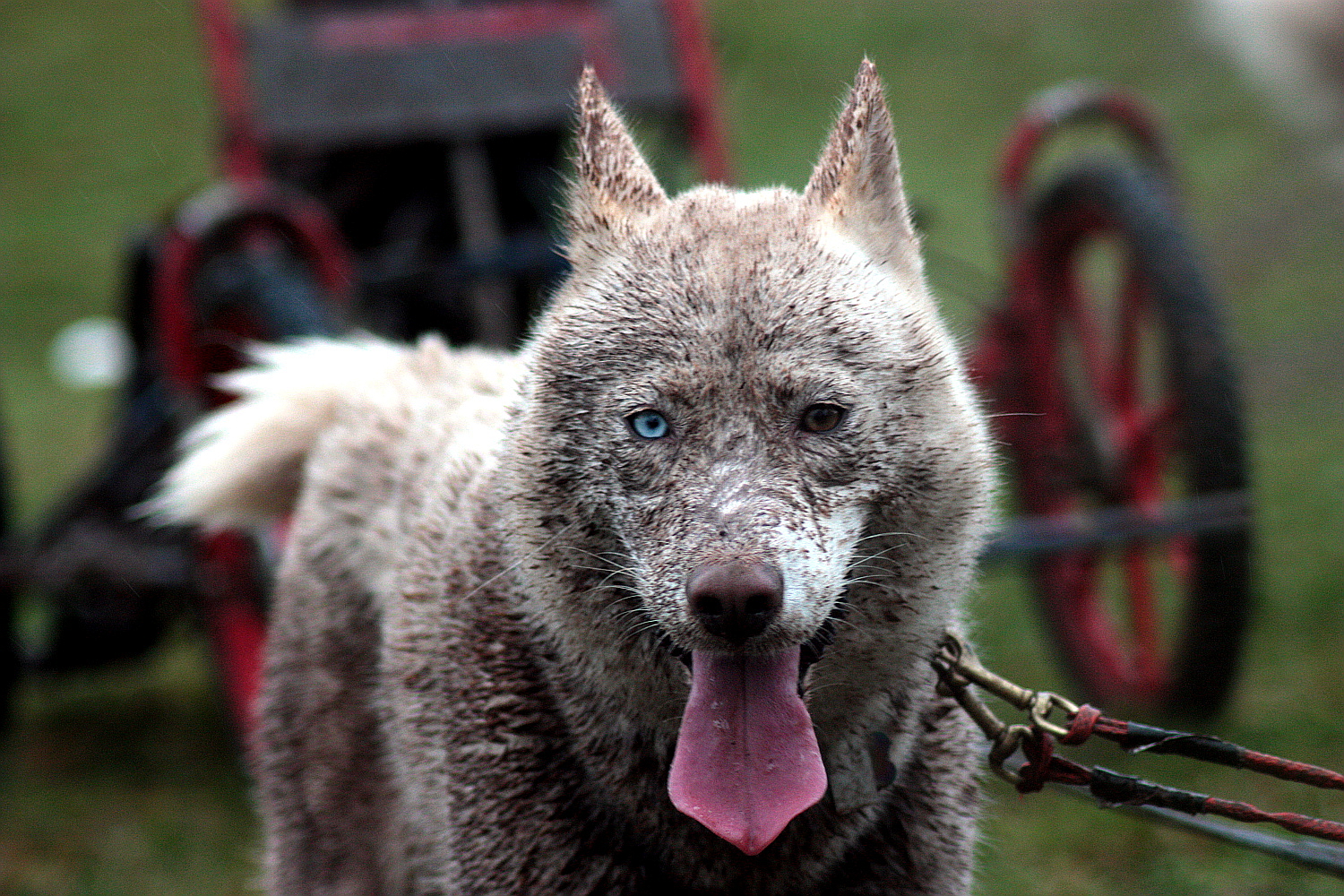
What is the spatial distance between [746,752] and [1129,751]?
601mm

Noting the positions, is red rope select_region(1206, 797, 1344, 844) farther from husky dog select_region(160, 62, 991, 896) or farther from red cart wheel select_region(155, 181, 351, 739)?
red cart wheel select_region(155, 181, 351, 739)

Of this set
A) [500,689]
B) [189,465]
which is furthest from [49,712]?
[500,689]

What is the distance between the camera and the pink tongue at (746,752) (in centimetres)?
188

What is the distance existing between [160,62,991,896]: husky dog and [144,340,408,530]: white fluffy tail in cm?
51

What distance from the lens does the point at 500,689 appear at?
2.26 metres

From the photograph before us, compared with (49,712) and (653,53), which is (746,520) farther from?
(49,712)

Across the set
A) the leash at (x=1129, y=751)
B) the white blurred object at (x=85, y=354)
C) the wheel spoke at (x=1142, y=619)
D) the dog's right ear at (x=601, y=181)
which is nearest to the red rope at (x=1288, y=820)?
the leash at (x=1129, y=751)

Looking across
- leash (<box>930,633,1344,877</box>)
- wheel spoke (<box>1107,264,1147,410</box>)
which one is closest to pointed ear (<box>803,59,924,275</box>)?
leash (<box>930,633,1344,877</box>)

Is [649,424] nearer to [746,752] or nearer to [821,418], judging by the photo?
[821,418]

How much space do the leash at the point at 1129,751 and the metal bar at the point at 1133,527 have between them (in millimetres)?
1771

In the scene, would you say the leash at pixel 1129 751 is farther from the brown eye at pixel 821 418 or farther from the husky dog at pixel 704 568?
the brown eye at pixel 821 418

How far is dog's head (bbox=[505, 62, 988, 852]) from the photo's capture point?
1.86 meters

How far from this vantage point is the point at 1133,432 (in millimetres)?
4574

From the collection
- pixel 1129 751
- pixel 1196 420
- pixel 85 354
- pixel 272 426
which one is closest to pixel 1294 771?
pixel 1129 751
